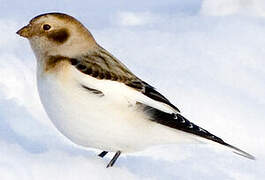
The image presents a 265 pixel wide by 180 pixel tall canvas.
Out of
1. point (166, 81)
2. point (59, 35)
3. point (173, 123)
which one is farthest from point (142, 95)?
point (166, 81)

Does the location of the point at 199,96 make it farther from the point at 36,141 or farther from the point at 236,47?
the point at 36,141

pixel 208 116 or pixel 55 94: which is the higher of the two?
pixel 55 94

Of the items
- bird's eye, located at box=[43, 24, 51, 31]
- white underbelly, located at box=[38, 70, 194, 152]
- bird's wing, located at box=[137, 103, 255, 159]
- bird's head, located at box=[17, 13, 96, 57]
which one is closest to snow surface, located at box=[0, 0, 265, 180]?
white underbelly, located at box=[38, 70, 194, 152]

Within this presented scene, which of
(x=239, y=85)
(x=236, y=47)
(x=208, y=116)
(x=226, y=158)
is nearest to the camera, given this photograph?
(x=226, y=158)

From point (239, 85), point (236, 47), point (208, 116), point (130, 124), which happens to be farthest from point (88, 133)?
point (236, 47)

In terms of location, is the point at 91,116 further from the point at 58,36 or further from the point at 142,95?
the point at 58,36

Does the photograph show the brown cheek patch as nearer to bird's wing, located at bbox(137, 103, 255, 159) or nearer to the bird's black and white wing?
the bird's black and white wing

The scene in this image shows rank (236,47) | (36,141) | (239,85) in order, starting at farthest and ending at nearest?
(236,47) < (239,85) < (36,141)

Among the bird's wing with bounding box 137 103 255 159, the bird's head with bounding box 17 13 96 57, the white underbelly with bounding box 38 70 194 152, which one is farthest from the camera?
the bird's head with bounding box 17 13 96 57
